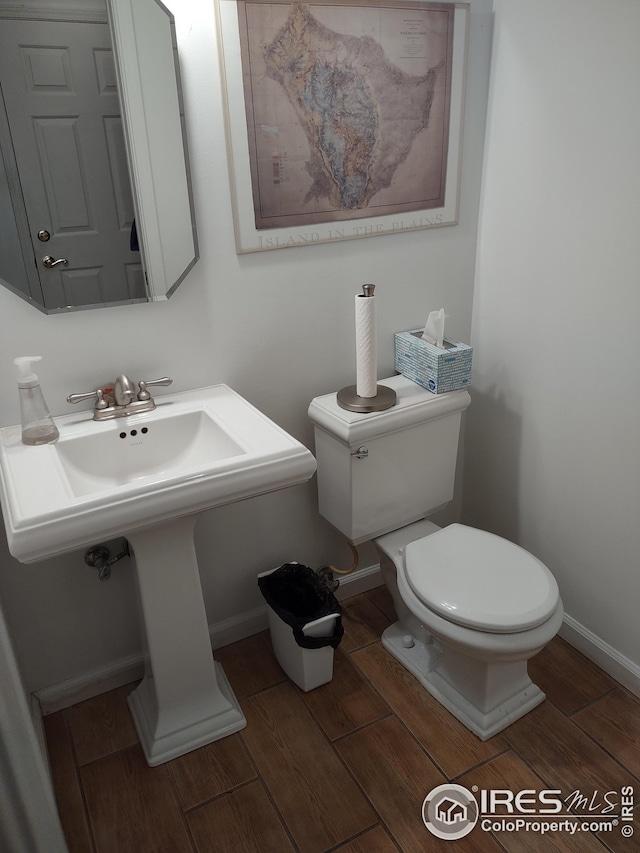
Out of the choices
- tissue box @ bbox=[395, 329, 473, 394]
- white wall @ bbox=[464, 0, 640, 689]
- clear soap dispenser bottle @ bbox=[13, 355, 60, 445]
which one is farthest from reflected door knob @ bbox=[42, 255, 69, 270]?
white wall @ bbox=[464, 0, 640, 689]

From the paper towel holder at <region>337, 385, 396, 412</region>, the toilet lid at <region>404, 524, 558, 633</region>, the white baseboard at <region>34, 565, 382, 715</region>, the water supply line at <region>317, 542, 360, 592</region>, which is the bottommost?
the white baseboard at <region>34, 565, 382, 715</region>

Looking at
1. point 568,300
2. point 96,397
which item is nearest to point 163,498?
point 96,397

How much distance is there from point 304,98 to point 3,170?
738mm

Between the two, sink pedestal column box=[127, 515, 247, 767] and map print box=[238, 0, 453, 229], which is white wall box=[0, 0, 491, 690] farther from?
sink pedestal column box=[127, 515, 247, 767]

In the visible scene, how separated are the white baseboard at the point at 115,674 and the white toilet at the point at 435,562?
1.41ft

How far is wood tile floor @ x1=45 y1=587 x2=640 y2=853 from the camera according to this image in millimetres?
1509

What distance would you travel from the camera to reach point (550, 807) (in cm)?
155

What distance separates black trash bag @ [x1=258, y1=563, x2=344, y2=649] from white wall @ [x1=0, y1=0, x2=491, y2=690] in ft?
0.40

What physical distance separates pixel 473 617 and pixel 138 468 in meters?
0.88

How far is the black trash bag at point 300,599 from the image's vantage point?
1.81 meters

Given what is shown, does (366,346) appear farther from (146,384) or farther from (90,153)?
(90,153)

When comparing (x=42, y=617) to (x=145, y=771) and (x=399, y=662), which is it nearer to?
(x=145, y=771)

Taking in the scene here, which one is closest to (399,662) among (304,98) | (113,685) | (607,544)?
(607,544)

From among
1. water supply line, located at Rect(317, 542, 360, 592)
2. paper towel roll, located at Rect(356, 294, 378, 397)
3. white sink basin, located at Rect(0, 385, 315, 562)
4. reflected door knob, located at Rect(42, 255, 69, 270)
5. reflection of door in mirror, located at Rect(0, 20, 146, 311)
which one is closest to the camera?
white sink basin, located at Rect(0, 385, 315, 562)
